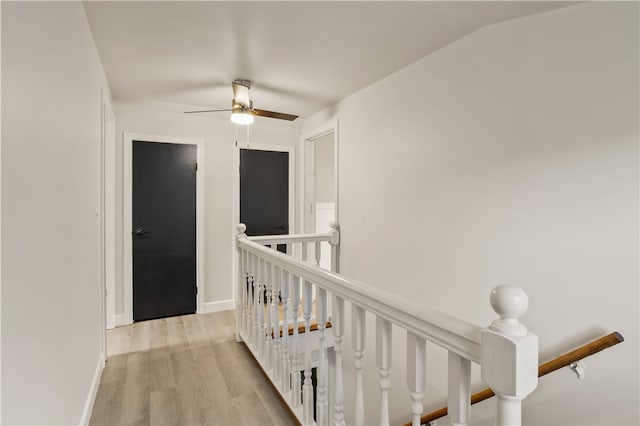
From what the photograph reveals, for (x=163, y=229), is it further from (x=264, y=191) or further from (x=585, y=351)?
(x=585, y=351)

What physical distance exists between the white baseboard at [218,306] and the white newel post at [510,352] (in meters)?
3.53

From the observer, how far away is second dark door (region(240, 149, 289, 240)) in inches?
156

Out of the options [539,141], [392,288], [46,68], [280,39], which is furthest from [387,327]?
[280,39]

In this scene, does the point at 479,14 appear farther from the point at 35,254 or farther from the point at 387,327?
the point at 35,254

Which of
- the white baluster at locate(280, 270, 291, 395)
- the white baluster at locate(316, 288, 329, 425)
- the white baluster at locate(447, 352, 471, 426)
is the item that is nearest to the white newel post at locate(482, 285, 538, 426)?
the white baluster at locate(447, 352, 471, 426)

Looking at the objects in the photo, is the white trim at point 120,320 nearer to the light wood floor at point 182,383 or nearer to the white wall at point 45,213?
the light wood floor at point 182,383

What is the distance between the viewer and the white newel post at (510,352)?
659 millimetres

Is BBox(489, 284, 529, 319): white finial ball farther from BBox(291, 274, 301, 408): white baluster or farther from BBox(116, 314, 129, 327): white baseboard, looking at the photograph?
BBox(116, 314, 129, 327): white baseboard

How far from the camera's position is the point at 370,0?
169 centimetres

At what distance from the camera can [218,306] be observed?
3809mm

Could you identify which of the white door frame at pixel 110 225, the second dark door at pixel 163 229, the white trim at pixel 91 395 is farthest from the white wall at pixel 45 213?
the second dark door at pixel 163 229

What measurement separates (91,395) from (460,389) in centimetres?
212

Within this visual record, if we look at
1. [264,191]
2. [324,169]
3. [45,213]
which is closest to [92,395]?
[45,213]

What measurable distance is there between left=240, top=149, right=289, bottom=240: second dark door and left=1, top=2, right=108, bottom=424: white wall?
2.09 meters
